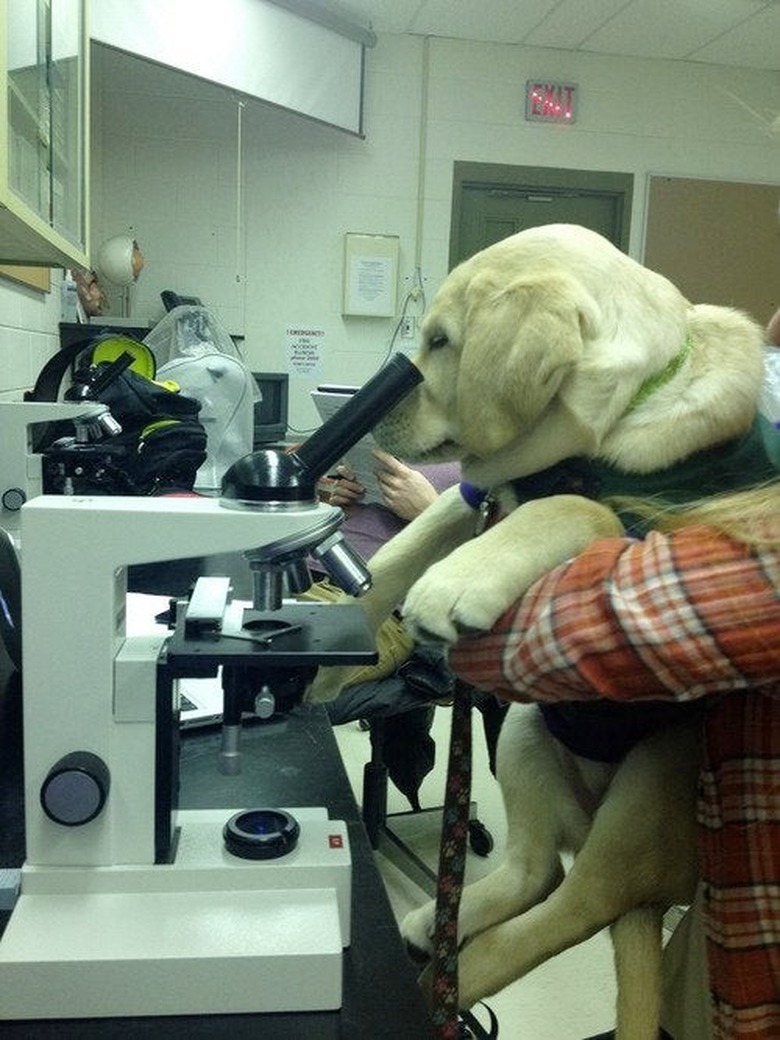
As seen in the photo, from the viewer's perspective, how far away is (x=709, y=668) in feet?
1.95

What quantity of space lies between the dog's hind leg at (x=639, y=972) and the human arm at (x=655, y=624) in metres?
0.28

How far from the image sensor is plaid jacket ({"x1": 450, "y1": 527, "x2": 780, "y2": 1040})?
593 millimetres

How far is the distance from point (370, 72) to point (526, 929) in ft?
12.9

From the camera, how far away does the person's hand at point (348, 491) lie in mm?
2154

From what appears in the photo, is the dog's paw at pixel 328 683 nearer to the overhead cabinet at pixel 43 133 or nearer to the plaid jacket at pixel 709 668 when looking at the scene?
the plaid jacket at pixel 709 668

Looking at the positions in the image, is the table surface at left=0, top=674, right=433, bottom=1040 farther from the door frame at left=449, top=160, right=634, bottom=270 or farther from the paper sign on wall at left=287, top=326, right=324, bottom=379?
the door frame at left=449, top=160, right=634, bottom=270

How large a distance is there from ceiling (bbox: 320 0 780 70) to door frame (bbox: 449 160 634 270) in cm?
52

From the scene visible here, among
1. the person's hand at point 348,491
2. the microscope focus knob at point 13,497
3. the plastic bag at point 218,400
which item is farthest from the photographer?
the plastic bag at point 218,400

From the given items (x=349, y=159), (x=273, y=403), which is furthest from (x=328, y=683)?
(x=349, y=159)

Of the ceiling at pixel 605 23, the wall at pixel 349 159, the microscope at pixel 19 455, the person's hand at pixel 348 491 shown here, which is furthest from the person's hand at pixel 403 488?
the ceiling at pixel 605 23

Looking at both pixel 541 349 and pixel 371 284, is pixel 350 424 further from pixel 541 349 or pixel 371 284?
pixel 371 284

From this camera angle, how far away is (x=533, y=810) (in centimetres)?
91

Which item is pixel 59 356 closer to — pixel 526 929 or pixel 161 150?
pixel 526 929

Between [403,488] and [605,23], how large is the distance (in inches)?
112
